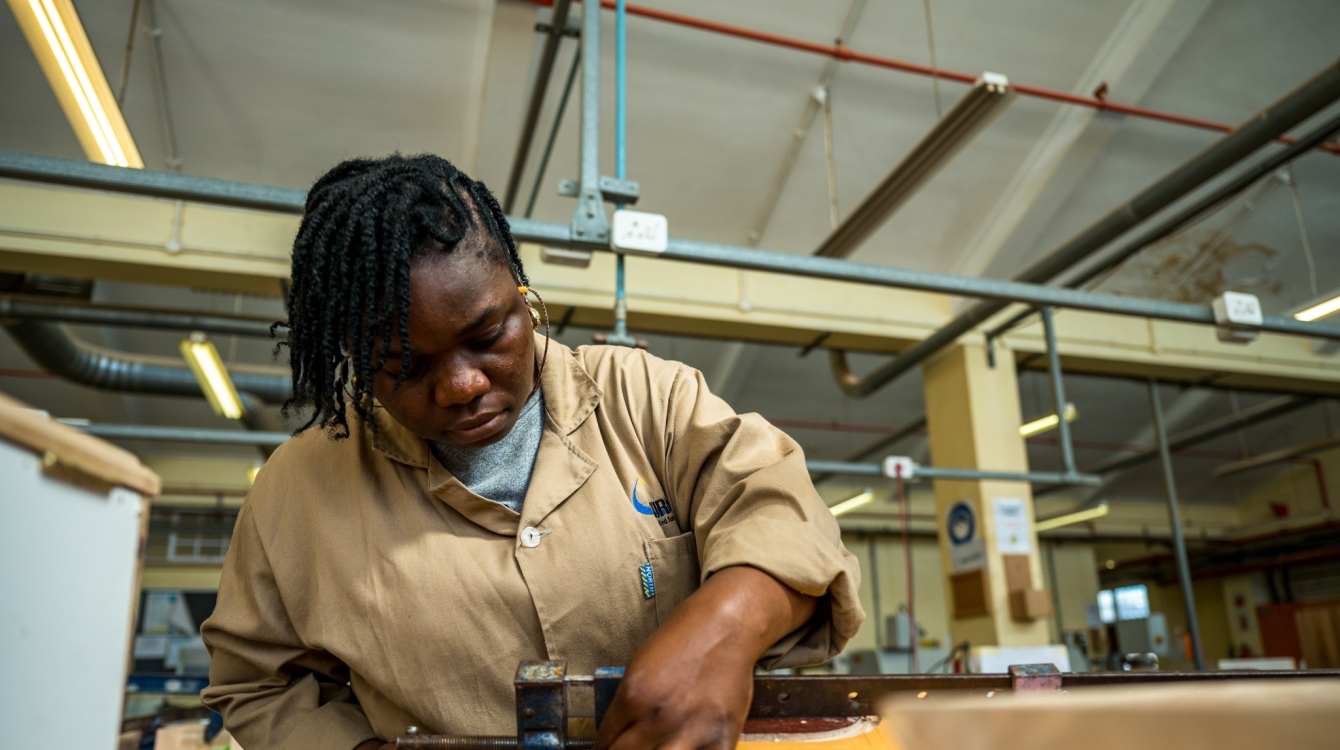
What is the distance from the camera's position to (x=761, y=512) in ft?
2.88

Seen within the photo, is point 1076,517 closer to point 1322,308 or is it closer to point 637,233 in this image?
point 1322,308

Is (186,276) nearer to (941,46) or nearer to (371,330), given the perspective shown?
(941,46)

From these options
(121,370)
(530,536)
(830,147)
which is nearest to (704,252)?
(530,536)

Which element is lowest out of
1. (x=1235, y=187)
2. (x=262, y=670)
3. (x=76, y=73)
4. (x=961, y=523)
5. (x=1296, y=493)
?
(x=262, y=670)

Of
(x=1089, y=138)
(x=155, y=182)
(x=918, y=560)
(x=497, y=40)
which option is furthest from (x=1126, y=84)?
(x=918, y=560)

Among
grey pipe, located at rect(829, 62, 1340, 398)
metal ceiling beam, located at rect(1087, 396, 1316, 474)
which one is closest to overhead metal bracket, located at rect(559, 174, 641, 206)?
grey pipe, located at rect(829, 62, 1340, 398)

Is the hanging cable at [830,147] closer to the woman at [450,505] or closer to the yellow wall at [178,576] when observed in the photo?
the woman at [450,505]

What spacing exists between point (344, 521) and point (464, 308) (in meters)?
0.31

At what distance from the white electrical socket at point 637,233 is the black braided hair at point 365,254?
3.67 ft

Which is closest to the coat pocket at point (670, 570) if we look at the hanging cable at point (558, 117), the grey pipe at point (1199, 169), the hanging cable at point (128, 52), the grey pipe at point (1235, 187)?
the hanging cable at point (558, 117)

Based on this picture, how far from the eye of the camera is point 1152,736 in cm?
39

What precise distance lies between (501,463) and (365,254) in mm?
303

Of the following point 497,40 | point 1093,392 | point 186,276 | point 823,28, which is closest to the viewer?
point 497,40

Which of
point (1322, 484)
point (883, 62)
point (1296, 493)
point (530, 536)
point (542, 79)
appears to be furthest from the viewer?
point (1296, 493)
